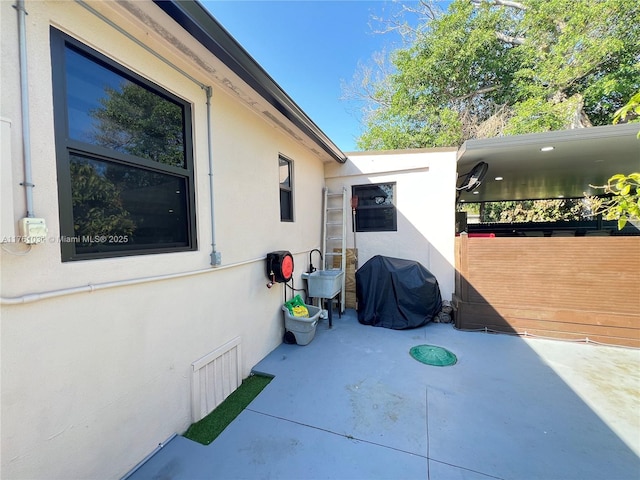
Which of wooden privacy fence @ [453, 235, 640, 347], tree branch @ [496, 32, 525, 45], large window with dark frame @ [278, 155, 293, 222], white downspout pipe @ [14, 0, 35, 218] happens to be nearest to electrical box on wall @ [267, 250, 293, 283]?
large window with dark frame @ [278, 155, 293, 222]

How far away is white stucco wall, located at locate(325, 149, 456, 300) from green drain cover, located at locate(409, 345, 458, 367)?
5.10 ft

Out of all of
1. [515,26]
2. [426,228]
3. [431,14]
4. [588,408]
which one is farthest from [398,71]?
[588,408]

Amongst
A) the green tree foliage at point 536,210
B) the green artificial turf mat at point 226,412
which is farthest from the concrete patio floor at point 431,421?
the green tree foliage at point 536,210

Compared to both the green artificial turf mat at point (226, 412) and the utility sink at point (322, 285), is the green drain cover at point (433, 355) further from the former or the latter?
the green artificial turf mat at point (226, 412)

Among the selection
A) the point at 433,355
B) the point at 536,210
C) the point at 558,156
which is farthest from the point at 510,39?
the point at 433,355

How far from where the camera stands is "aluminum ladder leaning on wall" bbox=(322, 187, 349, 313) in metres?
5.23

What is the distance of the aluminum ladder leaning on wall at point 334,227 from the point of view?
5234mm

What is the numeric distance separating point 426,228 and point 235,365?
3921 mm

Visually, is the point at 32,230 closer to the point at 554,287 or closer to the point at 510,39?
the point at 554,287

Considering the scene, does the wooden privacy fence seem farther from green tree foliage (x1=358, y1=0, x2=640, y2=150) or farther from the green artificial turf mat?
green tree foliage (x1=358, y1=0, x2=640, y2=150)

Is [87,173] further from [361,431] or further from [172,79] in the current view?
[361,431]

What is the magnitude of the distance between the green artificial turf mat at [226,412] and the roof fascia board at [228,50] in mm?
2991

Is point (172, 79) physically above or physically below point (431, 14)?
below

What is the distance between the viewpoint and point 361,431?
1994 mm
